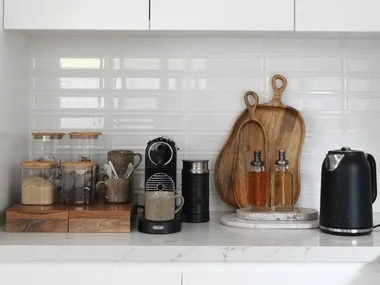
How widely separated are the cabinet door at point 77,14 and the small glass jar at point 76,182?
0.49 meters

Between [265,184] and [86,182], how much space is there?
2.22ft

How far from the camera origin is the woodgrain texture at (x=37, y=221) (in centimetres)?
190

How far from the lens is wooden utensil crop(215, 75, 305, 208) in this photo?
232 centimetres

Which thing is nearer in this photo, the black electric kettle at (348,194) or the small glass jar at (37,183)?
the black electric kettle at (348,194)

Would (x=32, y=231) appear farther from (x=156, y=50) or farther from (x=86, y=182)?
(x=156, y=50)

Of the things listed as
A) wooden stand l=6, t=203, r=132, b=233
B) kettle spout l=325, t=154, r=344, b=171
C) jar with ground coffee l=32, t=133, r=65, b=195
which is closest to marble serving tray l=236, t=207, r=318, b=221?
kettle spout l=325, t=154, r=344, b=171

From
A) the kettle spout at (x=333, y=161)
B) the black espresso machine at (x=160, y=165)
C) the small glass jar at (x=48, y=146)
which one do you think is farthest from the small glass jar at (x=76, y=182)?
the kettle spout at (x=333, y=161)

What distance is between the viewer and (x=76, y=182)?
2057mm

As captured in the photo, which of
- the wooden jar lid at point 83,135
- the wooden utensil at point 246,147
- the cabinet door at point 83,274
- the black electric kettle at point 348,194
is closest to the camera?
the cabinet door at point 83,274

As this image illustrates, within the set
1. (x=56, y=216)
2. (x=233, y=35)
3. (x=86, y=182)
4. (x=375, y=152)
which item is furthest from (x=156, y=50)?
(x=375, y=152)

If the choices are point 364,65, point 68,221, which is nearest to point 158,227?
point 68,221

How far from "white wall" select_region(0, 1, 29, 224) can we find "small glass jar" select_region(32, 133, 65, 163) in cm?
5

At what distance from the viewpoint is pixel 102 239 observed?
71.0 inches

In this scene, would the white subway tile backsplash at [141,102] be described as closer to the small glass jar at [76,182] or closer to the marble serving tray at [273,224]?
the small glass jar at [76,182]
